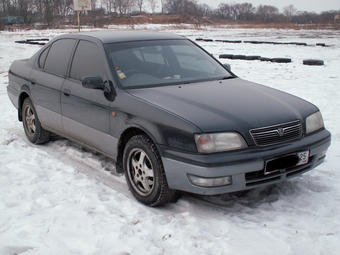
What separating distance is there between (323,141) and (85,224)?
2.31 meters

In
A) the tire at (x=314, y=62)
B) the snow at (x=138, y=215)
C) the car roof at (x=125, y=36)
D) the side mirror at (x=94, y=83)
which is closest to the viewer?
the snow at (x=138, y=215)

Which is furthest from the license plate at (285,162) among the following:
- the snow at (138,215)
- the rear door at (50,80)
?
the rear door at (50,80)

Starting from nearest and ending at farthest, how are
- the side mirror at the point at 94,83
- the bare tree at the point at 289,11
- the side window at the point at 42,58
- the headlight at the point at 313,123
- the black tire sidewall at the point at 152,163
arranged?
the black tire sidewall at the point at 152,163 < the headlight at the point at 313,123 < the side mirror at the point at 94,83 < the side window at the point at 42,58 < the bare tree at the point at 289,11

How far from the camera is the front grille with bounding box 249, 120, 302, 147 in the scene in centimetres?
336

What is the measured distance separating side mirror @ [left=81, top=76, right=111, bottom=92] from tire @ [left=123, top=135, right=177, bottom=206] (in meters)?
0.68

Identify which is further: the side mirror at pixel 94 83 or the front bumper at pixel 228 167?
the side mirror at pixel 94 83

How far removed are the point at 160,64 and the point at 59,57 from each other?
147 centimetres

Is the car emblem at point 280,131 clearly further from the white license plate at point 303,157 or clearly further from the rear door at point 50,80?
the rear door at point 50,80

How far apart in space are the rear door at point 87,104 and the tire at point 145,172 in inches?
12.9

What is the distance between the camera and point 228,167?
10.5 feet

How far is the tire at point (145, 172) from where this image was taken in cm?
351

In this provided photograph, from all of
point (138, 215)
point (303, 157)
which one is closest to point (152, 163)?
point (138, 215)

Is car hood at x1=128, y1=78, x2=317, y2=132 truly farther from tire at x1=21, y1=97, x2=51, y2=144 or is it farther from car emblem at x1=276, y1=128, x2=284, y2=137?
tire at x1=21, y1=97, x2=51, y2=144

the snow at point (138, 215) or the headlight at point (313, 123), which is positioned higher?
the headlight at point (313, 123)
